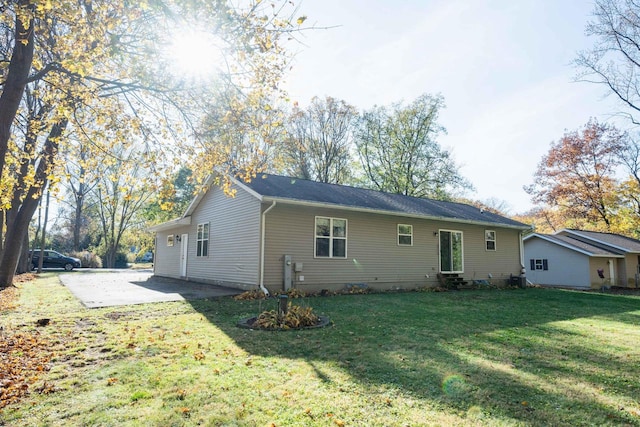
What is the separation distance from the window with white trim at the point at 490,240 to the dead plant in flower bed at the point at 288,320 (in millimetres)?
12776

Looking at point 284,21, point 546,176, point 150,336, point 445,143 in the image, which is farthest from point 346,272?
point 546,176

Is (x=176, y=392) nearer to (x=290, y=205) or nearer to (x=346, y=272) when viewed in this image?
(x=290, y=205)

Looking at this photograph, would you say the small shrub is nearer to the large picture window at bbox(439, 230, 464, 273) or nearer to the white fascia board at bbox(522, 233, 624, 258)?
the large picture window at bbox(439, 230, 464, 273)

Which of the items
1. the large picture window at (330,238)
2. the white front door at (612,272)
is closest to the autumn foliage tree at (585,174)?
the white front door at (612,272)

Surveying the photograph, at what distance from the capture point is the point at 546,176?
101ft

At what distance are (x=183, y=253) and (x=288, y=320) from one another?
38.2ft

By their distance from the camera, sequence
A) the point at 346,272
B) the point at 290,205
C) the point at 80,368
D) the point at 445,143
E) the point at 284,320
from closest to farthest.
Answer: the point at 80,368 → the point at 284,320 → the point at 290,205 → the point at 346,272 → the point at 445,143

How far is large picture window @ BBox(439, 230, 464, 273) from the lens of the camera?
15.4 metres

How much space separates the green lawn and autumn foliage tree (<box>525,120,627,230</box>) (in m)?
26.0

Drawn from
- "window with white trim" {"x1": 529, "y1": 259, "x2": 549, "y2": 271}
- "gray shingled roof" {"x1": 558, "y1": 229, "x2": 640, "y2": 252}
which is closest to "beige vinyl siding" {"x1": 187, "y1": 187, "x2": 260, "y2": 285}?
"window with white trim" {"x1": 529, "y1": 259, "x2": 549, "y2": 271}

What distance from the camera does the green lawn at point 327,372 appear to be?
3.05 meters

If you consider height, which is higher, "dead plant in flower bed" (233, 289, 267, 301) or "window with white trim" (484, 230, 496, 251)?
"window with white trim" (484, 230, 496, 251)

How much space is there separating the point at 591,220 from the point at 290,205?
30084 mm

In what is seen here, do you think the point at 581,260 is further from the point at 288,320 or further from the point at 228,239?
the point at 288,320
